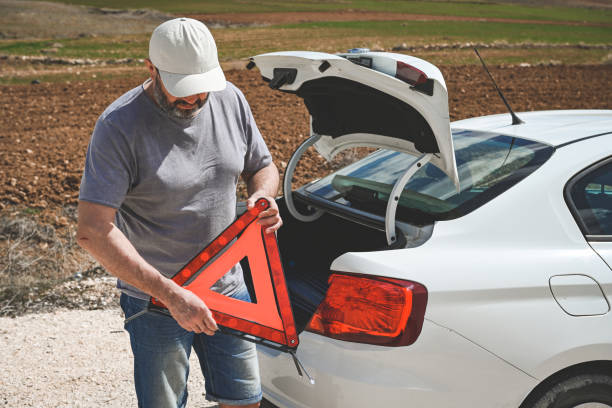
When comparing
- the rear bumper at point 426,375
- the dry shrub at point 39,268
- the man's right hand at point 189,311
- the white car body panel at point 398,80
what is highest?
the white car body panel at point 398,80

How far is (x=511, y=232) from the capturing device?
242 cm

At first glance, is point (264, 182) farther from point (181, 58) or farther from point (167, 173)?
point (181, 58)

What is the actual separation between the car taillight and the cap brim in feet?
2.73

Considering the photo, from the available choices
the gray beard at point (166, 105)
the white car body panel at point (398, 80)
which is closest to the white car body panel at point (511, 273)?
the white car body panel at point (398, 80)

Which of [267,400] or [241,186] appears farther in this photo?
[241,186]

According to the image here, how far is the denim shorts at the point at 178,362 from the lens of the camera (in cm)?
224

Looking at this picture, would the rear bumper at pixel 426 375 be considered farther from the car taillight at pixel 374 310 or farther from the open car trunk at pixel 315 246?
the open car trunk at pixel 315 246

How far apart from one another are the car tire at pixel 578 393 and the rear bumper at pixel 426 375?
95mm

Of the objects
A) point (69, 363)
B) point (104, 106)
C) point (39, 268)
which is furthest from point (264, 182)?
point (104, 106)

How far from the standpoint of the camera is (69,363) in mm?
3936

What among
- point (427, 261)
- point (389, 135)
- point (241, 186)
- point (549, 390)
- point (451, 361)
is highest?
point (389, 135)

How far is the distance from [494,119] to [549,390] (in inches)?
67.7

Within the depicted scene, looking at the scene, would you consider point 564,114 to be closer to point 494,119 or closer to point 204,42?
point 494,119

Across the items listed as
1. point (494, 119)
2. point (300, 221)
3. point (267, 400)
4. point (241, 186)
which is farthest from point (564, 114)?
point (241, 186)
